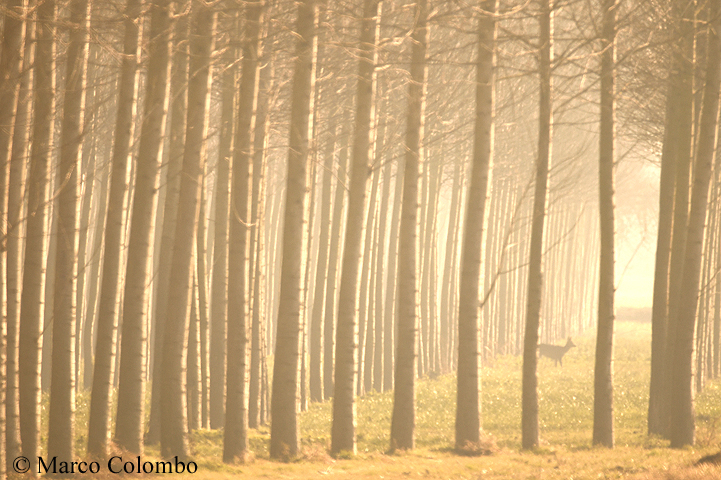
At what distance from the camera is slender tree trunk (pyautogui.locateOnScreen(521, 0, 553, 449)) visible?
9594 millimetres

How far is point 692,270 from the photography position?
30.3ft

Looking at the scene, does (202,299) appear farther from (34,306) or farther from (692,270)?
(692,270)

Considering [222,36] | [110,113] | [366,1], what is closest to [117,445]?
[222,36]

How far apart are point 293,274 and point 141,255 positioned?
2.09 metres

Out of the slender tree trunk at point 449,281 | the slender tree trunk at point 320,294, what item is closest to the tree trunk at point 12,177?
the slender tree trunk at point 320,294

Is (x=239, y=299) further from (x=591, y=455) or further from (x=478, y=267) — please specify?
(x=591, y=455)

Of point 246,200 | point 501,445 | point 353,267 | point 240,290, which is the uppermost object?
point 246,200

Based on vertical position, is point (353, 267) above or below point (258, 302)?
above

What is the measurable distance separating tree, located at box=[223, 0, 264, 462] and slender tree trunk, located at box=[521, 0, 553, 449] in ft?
14.2

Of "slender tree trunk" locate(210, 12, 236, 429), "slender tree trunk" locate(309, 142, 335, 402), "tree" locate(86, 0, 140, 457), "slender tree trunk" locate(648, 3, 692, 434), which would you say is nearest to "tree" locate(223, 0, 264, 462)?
Result: "slender tree trunk" locate(210, 12, 236, 429)

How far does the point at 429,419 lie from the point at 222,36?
851 cm

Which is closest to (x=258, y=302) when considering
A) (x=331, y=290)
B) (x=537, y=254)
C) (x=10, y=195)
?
(x=331, y=290)

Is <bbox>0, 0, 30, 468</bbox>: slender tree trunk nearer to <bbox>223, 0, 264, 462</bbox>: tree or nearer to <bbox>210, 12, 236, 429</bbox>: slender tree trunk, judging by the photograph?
<bbox>223, 0, 264, 462</bbox>: tree

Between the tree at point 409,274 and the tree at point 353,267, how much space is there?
2.20 ft
